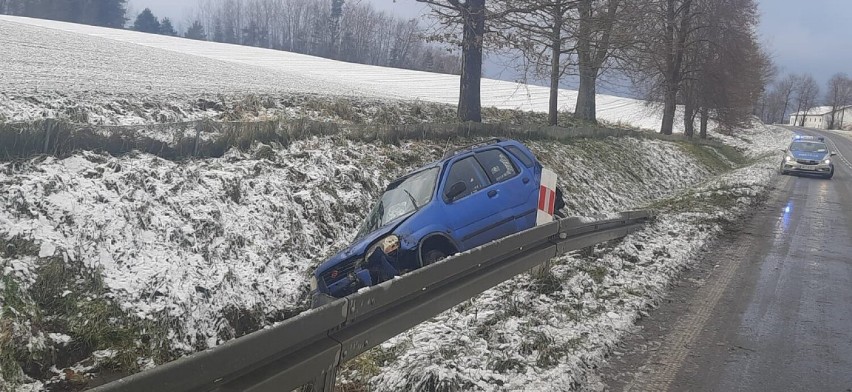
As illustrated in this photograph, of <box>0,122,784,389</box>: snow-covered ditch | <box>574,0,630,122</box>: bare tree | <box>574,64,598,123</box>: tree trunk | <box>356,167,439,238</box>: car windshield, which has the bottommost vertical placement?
<box>0,122,784,389</box>: snow-covered ditch

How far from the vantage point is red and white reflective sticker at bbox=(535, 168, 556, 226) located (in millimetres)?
8039

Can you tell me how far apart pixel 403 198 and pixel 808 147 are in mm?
23126

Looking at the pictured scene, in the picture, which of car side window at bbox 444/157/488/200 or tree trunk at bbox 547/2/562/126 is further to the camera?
tree trunk at bbox 547/2/562/126

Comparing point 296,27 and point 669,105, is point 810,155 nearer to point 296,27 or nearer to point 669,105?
point 669,105

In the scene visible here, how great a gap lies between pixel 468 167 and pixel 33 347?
18.1 ft

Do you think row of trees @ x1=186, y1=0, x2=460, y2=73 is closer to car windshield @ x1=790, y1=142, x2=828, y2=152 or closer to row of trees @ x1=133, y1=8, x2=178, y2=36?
row of trees @ x1=133, y1=8, x2=178, y2=36

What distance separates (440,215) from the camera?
7293 millimetres

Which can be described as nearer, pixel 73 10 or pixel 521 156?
pixel 521 156

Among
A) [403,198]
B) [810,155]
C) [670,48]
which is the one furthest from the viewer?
[670,48]

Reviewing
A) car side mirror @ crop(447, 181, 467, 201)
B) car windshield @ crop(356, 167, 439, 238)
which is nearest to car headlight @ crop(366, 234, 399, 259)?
car windshield @ crop(356, 167, 439, 238)

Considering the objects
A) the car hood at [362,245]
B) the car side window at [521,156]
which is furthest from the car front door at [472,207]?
the car side window at [521,156]

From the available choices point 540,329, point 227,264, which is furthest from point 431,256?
point 227,264

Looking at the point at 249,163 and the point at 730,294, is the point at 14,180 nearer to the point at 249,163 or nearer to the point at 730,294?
the point at 249,163

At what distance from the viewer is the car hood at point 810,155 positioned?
22906mm
